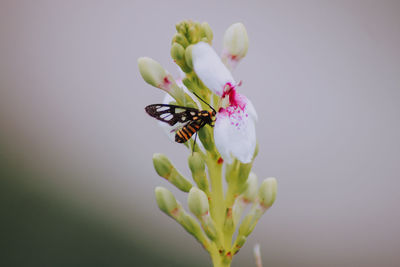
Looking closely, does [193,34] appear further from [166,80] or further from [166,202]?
[166,202]

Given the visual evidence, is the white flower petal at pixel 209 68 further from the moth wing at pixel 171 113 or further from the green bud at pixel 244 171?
the green bud at pixel 244 171

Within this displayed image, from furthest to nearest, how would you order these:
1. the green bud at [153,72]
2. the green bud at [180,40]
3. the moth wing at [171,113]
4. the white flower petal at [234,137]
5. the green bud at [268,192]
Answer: the green bud at [268,192] < the green bud at [153,72] < the green bud at [180,40] < the moth wing at [171,113] < the white flower petal at [234,137]

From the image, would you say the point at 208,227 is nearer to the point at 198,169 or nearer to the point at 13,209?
the point at 198,169

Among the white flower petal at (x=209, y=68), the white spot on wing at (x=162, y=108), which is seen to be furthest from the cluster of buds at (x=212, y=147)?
the white spot on wing at (x=162, y=108)

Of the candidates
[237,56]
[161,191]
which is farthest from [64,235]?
[237,56]

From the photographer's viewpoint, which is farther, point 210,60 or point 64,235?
point 64,235

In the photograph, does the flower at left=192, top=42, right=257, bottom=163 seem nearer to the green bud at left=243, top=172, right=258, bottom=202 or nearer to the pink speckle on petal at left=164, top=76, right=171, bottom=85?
the pink speckle on petal at left=164, top=76, right=171, bottom=85
